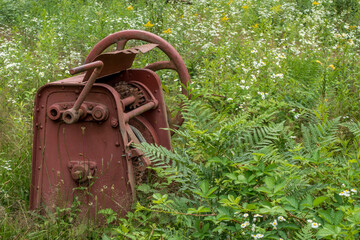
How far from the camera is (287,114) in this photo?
4215mm

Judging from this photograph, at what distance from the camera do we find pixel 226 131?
2.38m

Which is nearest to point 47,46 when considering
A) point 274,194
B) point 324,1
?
point 274,194

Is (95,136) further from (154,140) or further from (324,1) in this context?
(324,1)

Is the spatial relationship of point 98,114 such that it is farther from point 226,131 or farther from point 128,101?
point 226,131

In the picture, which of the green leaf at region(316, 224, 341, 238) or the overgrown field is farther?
the overgrown field

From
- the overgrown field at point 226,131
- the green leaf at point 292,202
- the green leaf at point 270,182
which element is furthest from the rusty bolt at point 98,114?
the green leaf at point 292,202

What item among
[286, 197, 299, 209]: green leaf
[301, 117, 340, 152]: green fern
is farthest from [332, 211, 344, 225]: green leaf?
[301, 117, 340, 152]: green fern

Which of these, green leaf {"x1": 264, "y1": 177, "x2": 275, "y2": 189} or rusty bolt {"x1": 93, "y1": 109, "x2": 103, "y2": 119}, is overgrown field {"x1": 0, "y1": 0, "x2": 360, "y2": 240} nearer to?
green leaf {"x1": 264, "y1": 177, "x2": 275, "y2": 189}

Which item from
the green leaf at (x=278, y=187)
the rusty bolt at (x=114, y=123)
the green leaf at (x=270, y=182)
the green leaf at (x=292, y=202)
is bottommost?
the green leaf at (x=292, y=202)

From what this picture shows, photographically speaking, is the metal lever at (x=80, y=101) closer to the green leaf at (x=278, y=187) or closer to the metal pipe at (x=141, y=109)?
the metal pipe at (x=141, y=109)

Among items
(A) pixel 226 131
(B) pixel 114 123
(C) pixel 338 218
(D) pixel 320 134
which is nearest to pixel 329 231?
(C) pixel 338 218

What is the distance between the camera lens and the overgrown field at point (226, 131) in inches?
82.3

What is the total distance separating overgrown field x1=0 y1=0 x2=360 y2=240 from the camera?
82.3 inches

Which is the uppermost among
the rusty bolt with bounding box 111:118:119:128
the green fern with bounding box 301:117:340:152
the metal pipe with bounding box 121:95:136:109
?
the metal pipe with bounding box 121:95:136:109
